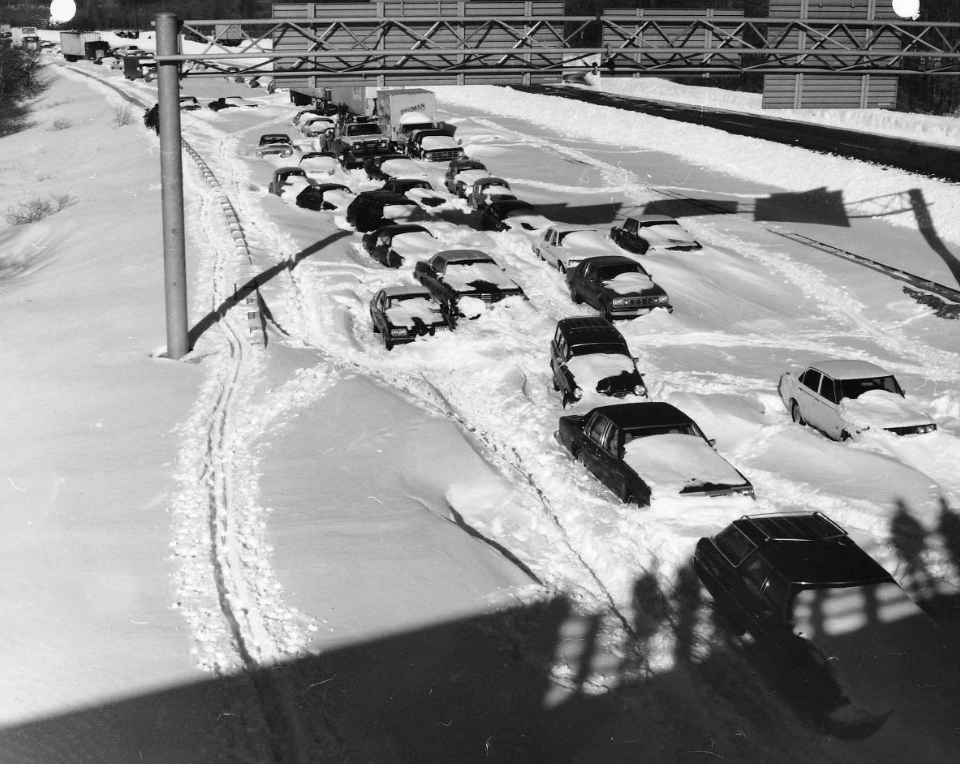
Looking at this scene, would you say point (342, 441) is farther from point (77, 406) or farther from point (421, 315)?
point (421, 315)

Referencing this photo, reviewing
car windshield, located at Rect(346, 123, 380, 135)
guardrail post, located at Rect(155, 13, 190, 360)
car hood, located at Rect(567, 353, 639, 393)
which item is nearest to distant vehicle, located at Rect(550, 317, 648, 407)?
car hood, located at Rect(567, 353, 639, 393)

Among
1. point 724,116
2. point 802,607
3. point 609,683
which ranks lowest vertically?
point 609,683

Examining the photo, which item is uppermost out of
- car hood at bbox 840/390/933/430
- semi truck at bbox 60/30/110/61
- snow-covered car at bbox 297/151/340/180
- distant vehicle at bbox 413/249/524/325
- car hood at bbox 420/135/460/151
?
semi truck at bbox 60/30/110/61

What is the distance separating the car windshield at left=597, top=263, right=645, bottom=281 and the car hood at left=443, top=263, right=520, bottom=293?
1955mm

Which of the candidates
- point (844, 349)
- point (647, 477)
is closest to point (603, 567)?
point (647, 477)

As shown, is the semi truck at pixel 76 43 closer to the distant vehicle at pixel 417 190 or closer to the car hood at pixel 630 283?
the distant vehicle at pixel 417 190

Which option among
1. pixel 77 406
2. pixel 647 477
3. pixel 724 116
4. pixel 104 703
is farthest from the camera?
pixel 724 116

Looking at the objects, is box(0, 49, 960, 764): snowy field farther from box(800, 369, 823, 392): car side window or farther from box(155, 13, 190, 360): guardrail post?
box(155, 13, 190, 360): guardrail post

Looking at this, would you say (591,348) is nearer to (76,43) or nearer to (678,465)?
(678,465)

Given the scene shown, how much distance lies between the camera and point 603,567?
451 inches

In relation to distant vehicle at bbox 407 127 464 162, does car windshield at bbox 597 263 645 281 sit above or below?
below

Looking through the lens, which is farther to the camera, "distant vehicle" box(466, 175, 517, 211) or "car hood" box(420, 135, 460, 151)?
"car hood" box(420, 135, 460, 151)

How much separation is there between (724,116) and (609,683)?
1985 inches

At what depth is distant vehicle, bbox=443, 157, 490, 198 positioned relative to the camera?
3443cm
